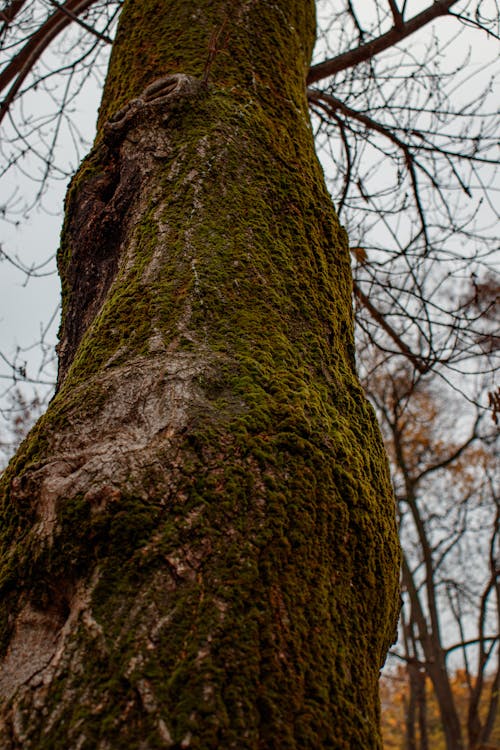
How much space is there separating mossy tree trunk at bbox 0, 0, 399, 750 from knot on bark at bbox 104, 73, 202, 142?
11 millimetres

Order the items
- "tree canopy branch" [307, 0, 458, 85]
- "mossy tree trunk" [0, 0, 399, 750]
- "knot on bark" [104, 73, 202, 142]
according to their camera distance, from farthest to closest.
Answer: "tree canopy branch" [307, 0, 458, 85] < "knot on bark" [104, 73, 202, 142] < "mossy tree trunk" [0, 0, 399, 750]

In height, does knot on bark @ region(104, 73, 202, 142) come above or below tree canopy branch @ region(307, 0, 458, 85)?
below

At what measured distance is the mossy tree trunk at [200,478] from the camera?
931mm

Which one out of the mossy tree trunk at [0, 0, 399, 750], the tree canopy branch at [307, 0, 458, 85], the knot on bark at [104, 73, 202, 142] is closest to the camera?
the mossy tree trunk at [0, 0, 399, 750]

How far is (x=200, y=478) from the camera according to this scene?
1.12 m

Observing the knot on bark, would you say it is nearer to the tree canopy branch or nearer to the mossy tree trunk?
the mossy tree trunk

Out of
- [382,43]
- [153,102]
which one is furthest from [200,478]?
[382,43]

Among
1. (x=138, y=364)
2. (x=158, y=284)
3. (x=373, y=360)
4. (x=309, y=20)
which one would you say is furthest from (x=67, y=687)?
(x=373, y=360)

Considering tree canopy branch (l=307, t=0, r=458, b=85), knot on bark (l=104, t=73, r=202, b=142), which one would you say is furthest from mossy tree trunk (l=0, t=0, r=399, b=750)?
Result: tree canopy branch (l=307, t=0, r=458, b=85)

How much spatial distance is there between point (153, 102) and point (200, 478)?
4.68ft

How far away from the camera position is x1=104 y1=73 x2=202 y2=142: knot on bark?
1899 millimetres

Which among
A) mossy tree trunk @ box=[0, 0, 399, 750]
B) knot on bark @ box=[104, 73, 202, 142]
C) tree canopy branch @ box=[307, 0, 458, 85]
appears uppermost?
tree canopy branch @ box=[307, 0, 458, 85]

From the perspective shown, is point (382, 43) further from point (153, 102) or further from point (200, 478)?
point (200, 478)

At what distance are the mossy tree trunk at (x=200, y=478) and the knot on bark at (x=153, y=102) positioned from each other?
11 millimetres
